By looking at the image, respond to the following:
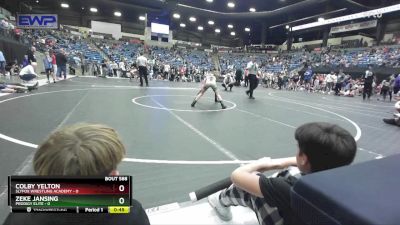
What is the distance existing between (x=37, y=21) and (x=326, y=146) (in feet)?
64.3

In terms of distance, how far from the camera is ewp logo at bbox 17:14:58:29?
1692 centimetres

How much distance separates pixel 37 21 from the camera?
56.7 ft

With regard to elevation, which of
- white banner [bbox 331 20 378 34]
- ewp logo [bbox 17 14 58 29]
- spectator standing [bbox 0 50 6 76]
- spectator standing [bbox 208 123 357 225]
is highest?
white banner [bbox 331 20 378 34]

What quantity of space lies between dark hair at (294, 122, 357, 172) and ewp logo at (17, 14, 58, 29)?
18.5m

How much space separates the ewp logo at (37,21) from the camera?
666 inches

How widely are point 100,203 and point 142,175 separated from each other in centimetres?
236

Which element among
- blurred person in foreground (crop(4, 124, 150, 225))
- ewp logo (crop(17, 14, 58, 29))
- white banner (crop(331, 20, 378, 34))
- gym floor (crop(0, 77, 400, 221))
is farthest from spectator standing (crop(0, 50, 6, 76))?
white banner (crop(331, 20, 378, 34))

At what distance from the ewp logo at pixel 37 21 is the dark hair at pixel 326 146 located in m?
18.5

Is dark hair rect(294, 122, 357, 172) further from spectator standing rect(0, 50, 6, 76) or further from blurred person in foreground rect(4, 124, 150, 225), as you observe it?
spectator standing rect(0, 50, 6, 76)

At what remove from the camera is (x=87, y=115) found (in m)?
6.48

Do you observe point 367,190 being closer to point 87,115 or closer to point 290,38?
point 87,115
